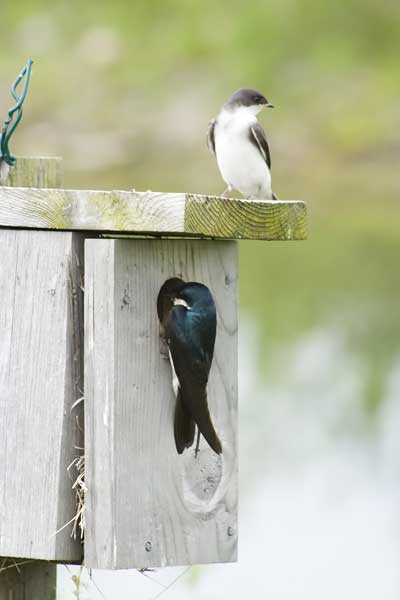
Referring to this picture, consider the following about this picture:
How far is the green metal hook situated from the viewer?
3.71 metres

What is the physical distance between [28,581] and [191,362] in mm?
716

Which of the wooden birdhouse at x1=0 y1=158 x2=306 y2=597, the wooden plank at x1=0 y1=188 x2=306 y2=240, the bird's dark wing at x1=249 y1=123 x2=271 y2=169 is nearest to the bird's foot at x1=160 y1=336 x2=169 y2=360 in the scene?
the wooden birdhouse at x1=0 y1=158 x2=306 y2=597

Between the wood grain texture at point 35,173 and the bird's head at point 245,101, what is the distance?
0.63 m

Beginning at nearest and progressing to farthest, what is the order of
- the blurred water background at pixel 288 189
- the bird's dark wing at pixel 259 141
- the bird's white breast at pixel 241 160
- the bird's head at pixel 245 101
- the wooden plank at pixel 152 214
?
the wooden plank at pixel 152 214 < the bird's white breast at pixel 241 160 < the bird's dark wing at pixel 259 141 < the bird's head at pixel 245 101 < the blurred water background at pixel 288 189

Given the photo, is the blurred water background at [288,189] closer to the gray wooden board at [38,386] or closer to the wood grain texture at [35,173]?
the gray wooden board at [38,386]

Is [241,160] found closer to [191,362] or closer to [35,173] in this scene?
[35,173]

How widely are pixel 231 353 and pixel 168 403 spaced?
226 mm

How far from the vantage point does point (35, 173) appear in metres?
4.41

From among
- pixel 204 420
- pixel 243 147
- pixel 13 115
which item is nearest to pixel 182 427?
pixel 204 420

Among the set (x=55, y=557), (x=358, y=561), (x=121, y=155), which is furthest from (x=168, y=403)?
(x=121, y=155)

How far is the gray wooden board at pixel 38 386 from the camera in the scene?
340 cm

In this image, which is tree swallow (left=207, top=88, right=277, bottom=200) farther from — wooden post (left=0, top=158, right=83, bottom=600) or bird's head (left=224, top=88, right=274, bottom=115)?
wooden post (left=0, top=158, right=83, bottom=600)

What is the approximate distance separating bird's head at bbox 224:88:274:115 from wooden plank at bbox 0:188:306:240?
1.31 meters

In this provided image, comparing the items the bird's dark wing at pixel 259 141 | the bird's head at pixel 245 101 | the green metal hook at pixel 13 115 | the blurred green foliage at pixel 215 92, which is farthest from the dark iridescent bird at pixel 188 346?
the blurred green foliage at pixel 215 92
